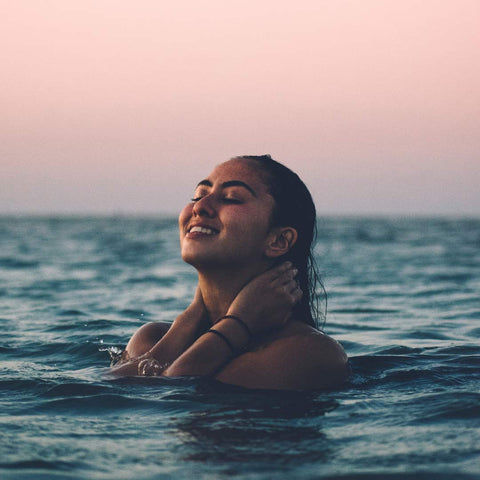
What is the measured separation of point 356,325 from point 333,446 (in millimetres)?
5205

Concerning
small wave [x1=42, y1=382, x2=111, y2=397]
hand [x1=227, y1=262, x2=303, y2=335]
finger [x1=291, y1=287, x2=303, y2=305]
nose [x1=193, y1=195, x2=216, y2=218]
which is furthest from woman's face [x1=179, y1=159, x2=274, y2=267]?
small wave [x1=42, y1=382, x2=111, y2=397]

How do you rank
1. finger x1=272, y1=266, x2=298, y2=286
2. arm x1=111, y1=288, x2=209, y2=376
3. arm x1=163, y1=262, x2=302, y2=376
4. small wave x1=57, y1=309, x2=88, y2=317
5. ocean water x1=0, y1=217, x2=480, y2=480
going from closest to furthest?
ocean water x1=0, y1=217, x2=480, y2=480 < arm x1=163, y1=262, x2=302, y2=376 < finger x1=272, y1=266, x2=298, y2=286 < arm x1=111, y1=288, x2=209, y2=376 < small wave x1=57, y1=309, x2=88, y2=317

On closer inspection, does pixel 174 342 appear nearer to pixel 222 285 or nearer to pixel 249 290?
pixel 222 285

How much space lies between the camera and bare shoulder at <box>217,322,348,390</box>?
4195mm

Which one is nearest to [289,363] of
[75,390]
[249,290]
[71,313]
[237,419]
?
[249,290]

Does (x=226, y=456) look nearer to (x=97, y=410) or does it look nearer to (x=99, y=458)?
(x=99, y=458)

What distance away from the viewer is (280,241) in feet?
14.6

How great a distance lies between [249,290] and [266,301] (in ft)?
0.37

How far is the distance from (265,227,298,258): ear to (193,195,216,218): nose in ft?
1.20

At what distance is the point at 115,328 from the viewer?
8172 millimetres

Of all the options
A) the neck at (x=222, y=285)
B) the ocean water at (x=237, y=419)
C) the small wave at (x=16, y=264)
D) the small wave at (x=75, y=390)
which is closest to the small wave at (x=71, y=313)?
the ocean water at (x=237, y=419)

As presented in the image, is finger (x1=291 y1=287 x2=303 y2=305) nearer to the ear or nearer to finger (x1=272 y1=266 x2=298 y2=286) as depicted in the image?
finger (x1=272 y1=266 x2=298 y2=286)

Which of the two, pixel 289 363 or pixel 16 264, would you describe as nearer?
pixel 289 363

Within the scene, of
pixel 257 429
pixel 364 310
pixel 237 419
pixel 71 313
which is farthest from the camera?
pixel 364 310
